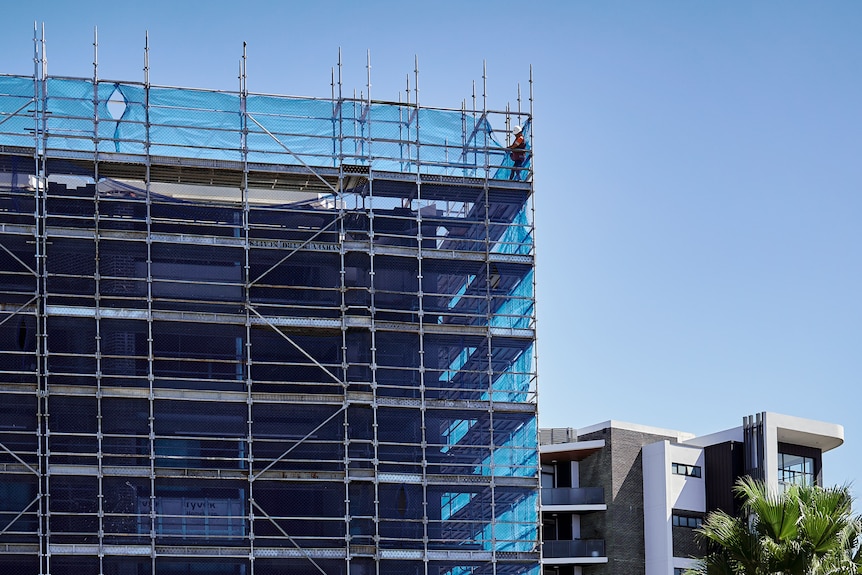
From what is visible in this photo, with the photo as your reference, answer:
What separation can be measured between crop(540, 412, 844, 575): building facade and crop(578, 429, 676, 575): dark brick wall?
0.04 m

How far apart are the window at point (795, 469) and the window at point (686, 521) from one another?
3.61m

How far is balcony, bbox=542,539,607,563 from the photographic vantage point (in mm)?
53531

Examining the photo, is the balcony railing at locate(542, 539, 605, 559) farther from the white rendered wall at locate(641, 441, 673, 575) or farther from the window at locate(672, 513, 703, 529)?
the window at locate(672, 513, 703, 529)

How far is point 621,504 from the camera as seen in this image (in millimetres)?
53938

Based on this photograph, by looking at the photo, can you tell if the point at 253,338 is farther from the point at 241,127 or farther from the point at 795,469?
the point at 795,469

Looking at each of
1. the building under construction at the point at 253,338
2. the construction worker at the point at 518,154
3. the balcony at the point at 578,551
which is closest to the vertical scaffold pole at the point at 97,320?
the building under construction at the point at 253,338

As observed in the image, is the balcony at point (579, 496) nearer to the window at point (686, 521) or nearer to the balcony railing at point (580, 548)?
the balcony railing at point (580, 548)

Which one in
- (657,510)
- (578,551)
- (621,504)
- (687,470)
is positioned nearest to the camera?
(657,510)

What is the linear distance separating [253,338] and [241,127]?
546cm

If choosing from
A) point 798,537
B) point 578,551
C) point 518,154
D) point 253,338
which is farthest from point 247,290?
point 578,551

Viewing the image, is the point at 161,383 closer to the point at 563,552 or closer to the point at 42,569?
the point at 42,569

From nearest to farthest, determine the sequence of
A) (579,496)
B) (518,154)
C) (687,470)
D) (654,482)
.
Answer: (518,154) → (654,482) → (687,470) → (579,496)

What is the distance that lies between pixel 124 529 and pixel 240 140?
10164 millimetres

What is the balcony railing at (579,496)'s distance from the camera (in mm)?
54438
